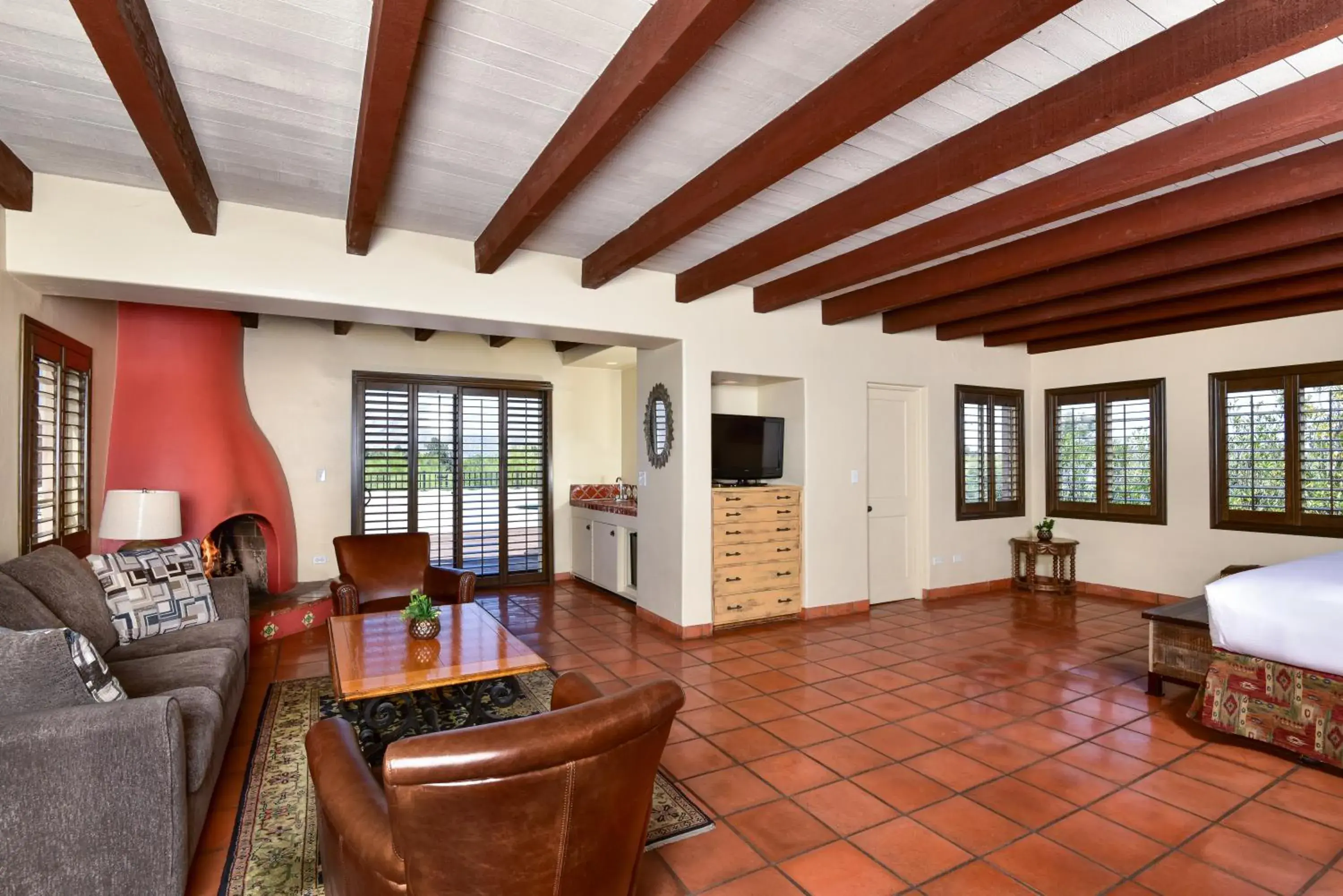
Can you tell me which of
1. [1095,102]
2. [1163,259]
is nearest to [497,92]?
[1095,102]

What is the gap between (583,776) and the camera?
127 cm

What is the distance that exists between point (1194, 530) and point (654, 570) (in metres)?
4.68

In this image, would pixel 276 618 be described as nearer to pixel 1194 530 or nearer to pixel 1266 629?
pixel 1266 629

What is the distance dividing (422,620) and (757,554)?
9.24ft

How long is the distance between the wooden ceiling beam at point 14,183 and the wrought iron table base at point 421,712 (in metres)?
2.67

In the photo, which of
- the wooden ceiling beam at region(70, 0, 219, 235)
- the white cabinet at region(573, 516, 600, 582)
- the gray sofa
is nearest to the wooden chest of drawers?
the white cabinet at region(573, 516, 600, 582)

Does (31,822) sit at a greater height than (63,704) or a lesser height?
lesser

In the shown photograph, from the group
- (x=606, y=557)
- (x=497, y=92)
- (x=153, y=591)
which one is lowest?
(x=606, y=557)

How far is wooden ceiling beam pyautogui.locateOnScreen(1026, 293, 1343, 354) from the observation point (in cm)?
488

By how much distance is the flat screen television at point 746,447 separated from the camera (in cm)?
525

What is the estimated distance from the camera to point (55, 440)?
3.43 m

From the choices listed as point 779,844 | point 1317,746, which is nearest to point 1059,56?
point 779,844

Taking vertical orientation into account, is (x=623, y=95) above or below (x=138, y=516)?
above

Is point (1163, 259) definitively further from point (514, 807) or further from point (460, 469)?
point (460, 469)
